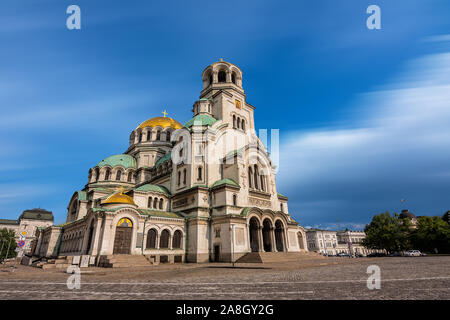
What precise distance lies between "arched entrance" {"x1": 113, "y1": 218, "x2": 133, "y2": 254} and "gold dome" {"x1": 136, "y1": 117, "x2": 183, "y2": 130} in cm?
2727

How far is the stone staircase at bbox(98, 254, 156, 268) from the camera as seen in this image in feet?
69.2

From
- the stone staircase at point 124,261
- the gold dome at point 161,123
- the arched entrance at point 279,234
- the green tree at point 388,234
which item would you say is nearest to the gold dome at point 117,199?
the stone staircase at point 124,261

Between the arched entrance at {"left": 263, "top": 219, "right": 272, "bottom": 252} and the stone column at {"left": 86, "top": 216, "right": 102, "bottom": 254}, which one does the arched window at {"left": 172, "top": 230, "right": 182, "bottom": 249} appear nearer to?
the stone column at {"left": 86, "top": 216, "right": 102, "bottom": 254}

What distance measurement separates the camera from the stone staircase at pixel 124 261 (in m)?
21.1

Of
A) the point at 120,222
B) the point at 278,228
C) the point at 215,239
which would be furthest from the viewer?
the point at 278,228

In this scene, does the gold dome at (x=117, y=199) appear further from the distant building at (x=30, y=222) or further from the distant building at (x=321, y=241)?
the distant building at (x=321, y=241)

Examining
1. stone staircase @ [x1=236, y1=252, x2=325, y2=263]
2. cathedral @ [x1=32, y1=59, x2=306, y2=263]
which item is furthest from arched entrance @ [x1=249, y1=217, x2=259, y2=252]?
stone staircase @ [x1=236, y1=252, x2=325, y2=263]

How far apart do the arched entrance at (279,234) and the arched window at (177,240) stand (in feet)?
43.6
